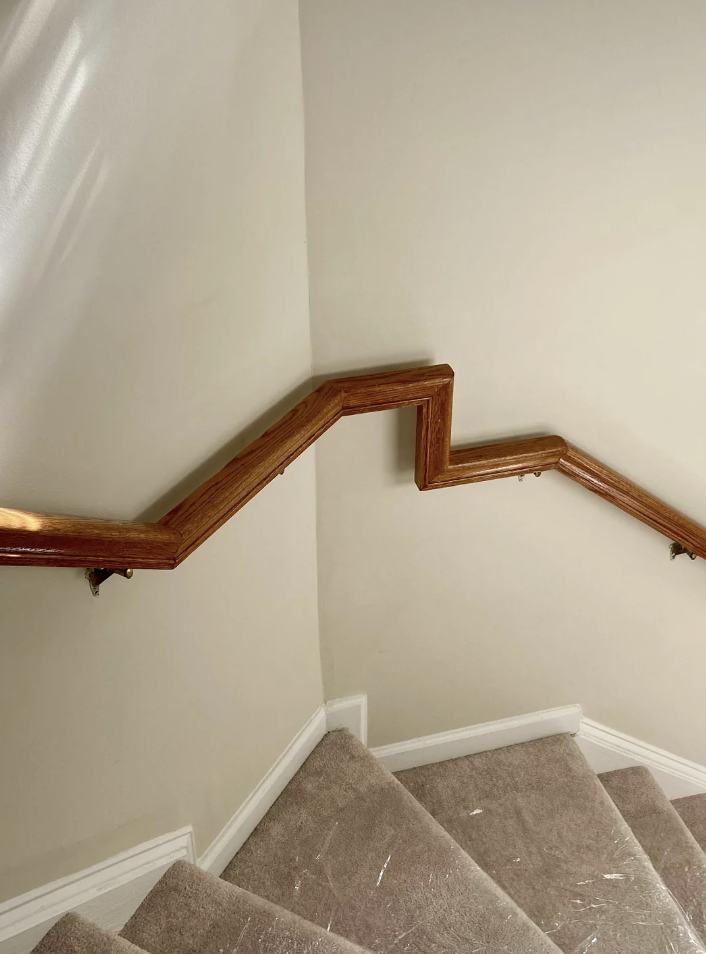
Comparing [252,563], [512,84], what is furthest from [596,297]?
[252,563]

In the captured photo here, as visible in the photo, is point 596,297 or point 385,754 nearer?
point 596,297

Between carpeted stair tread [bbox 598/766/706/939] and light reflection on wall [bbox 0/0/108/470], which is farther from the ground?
light reflection on wall [bbox 0/0/108/470]

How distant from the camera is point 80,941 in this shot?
1.21 m

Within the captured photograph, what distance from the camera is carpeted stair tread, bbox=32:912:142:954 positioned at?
120 cm

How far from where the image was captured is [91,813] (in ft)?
4.21

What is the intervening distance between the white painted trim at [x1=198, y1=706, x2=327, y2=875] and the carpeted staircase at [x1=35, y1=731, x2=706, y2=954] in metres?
0.02

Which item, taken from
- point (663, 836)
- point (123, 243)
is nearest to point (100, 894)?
A: point (123, 243)

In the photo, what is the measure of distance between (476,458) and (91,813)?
0.99 meters

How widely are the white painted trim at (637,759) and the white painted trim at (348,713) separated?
0.69 m

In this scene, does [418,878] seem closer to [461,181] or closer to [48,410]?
[48,410]

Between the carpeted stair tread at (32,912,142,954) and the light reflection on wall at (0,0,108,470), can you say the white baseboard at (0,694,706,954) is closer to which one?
the carpeted stair tread at (32,912,142,954)

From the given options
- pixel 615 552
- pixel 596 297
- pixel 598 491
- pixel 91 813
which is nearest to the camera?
pixel 91 813

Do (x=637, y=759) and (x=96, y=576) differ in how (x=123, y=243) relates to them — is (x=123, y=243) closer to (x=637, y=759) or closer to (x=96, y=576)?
(x=96, y=576)

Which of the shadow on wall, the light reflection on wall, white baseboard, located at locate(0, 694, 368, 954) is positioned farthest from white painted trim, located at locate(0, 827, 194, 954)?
the light reflection on wall
